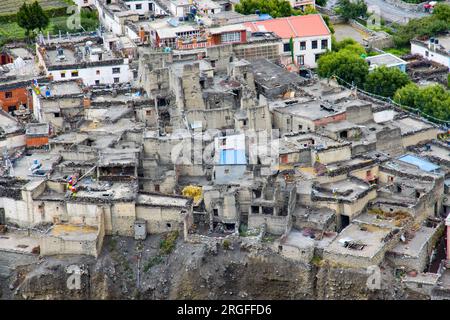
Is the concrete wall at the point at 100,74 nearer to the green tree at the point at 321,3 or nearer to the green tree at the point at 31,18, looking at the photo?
the green tree at the point at 31,18

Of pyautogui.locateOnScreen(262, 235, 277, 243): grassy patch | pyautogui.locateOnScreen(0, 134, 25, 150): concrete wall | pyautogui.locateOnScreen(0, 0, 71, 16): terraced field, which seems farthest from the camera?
pyautogui.locateOnScreen(0, 0, 71, 16): terraced field

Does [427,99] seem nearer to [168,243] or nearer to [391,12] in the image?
[168,243]

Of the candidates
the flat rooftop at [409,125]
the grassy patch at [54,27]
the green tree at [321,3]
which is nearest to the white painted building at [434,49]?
the green tree at [321,3]

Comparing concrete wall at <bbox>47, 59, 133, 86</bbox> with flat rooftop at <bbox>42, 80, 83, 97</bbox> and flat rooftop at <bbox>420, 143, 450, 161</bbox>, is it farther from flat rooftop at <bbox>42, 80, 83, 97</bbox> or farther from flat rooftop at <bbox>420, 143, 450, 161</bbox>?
flat rooftop at <bbox>420, 143, 450, 161</bbox>

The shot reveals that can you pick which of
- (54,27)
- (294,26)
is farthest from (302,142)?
(54,27)

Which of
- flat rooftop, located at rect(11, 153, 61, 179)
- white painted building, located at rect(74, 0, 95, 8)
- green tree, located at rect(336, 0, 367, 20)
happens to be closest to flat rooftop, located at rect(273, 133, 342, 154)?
flat rooftop, located at rect(11, 153, 61, 179)

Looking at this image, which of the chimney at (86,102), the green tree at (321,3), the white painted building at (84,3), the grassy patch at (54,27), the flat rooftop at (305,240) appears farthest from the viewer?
the green tree at (321,3)
